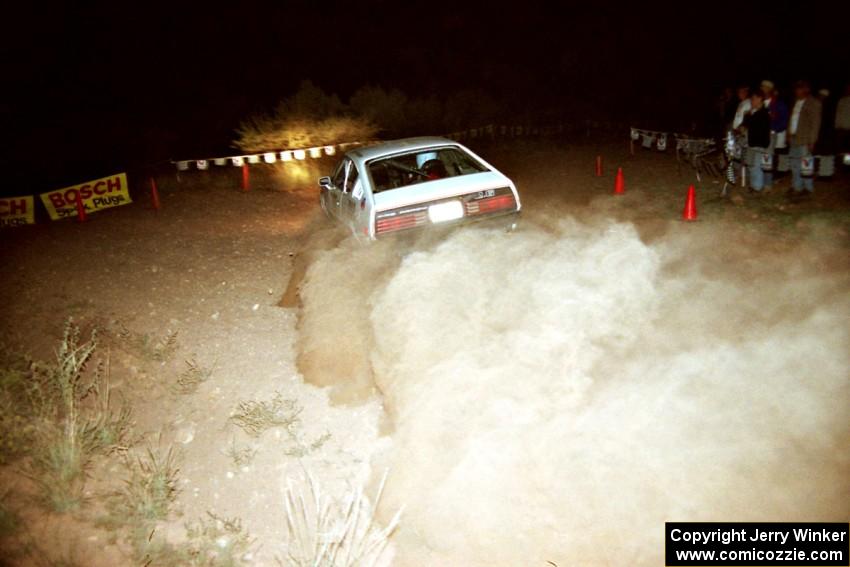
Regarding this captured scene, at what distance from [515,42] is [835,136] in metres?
27.5

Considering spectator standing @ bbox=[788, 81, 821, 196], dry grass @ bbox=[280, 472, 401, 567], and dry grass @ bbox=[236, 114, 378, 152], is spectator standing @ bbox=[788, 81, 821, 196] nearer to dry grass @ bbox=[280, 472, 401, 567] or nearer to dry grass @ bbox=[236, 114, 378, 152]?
dry grass @ bbox=[280, 472, 401, 567]

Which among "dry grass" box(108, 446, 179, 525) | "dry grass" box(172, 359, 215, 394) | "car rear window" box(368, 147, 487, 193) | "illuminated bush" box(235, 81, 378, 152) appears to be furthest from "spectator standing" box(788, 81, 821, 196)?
"illuminated bush" box(235, 81, 378, 152)

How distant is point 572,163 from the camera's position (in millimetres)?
14375

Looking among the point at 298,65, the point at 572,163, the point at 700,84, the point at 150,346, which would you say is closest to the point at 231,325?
the point at 150,346

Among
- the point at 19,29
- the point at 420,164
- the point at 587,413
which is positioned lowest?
the point at 587,413

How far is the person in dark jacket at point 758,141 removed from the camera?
8828mm

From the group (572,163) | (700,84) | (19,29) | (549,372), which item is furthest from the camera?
(19,29)

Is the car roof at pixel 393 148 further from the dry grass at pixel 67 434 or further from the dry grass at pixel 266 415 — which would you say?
the dry grass at pixel 67 434

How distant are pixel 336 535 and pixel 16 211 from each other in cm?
1148

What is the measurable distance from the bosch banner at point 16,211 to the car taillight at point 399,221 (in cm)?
894

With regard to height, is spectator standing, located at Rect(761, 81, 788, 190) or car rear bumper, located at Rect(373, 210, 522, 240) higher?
spectator standing, located at Rect(761, 81, 788, 190)

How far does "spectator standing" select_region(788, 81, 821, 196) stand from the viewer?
329 inches

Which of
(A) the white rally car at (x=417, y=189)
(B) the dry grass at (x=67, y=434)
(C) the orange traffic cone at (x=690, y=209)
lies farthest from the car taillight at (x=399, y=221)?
(C) the orange traffic cone at (x=690, y=209)

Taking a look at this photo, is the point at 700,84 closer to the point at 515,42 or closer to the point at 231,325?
the point at 515,42
